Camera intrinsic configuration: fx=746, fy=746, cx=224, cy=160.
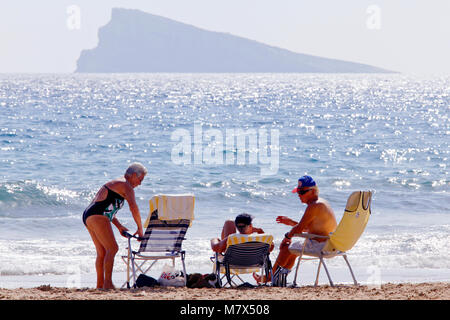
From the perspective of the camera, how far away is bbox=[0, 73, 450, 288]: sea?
34.5 feet

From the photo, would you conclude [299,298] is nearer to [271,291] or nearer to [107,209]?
[271,291]

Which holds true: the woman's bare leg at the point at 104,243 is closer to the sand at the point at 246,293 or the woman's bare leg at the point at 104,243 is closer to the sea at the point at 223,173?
the sand at the point at 246,293

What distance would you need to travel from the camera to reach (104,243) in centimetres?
697

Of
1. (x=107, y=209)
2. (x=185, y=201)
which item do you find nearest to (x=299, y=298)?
(x=185, y=201)

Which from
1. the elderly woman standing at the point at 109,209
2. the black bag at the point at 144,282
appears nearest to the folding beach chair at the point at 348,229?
the black bag at the point at 144,282

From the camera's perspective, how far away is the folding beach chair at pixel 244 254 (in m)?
6.86

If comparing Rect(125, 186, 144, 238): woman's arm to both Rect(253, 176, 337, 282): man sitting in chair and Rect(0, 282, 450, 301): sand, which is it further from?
Rect(253, 176, 337, 282): man sitting in chair

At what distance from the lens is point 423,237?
1215cm

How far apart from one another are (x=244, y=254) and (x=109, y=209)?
1.32m

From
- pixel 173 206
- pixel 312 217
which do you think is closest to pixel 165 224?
pixel 173 206

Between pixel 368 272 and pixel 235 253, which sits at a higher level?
pixel 235 253

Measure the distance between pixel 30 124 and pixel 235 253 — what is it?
31957mm
